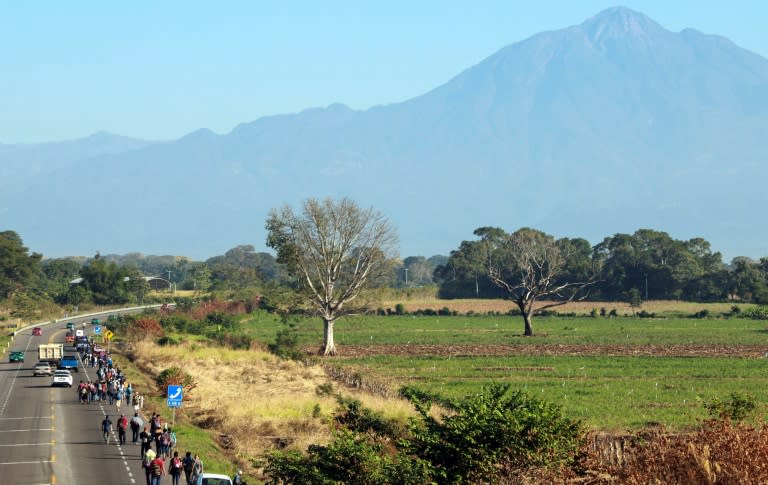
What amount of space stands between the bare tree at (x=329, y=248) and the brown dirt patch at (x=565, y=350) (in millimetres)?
6327

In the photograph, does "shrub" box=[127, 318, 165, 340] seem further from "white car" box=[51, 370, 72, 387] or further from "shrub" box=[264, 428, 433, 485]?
"shrub" box=[264, 428, 433, 485]

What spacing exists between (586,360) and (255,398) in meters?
25.1

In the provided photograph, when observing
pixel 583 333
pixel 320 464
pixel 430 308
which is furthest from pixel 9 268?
pixel 320 464

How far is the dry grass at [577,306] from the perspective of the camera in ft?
474

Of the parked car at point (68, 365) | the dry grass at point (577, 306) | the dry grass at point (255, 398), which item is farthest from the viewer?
the dry grass at point (577, 306)

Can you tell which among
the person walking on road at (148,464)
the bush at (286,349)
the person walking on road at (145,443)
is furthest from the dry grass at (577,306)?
the person walking on road at (148,464)

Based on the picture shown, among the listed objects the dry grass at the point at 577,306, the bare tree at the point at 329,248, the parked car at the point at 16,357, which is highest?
the bare tree at the point at 329,248

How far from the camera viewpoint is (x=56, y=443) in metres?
47.3

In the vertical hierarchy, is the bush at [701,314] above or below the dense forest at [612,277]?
below

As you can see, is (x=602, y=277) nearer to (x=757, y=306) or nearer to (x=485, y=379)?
(x=757, y=306)

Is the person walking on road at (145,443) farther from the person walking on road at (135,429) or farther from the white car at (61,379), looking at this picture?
the white car at (61,379)

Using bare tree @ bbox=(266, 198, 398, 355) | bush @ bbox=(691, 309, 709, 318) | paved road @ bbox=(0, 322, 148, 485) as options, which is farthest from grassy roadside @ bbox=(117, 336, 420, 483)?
bush @ bbox=(691, 309, 709, 318)

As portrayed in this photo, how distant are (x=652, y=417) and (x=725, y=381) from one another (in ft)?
50.2

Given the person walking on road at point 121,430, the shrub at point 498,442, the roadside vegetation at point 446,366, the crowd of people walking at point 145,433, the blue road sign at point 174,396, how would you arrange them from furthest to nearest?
the blue road sign at point 174,396 → the person walking on road at point 121,430 → the crowd of people walking at point 145,433 → the roadside vegetation at point 446,366 → the shrub at point 498,442
